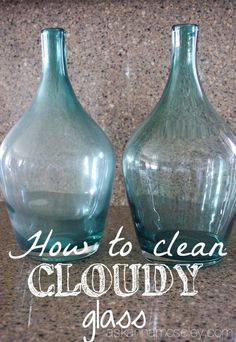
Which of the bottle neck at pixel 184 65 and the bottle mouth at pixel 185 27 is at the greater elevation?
the bottle mouth at pixel 185 27

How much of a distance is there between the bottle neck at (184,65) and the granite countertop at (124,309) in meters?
0.20

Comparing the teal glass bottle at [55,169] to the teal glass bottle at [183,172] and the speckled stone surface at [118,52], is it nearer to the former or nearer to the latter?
the teal glass bottle at [183,172]

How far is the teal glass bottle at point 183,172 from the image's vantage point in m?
0.55

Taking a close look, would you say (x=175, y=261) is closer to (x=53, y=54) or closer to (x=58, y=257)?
(x=58, y=257)

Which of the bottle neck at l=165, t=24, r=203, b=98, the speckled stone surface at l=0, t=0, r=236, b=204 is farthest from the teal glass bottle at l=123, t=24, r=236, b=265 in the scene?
the speckled stone surface at l=0, t=0, r=236, b=204

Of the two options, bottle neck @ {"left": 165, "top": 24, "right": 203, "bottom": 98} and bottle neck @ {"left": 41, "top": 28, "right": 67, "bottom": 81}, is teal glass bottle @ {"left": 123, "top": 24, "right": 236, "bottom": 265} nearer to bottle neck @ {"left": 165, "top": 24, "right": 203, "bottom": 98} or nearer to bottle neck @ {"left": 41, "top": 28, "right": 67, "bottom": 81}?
bottle neck @ {"left": 165, "top": 24, "right": 203, "bottom": 98}

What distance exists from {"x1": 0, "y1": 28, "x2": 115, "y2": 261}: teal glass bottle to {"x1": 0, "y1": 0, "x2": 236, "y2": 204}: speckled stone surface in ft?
0.71

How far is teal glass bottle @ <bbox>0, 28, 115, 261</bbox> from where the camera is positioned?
0.57 metres

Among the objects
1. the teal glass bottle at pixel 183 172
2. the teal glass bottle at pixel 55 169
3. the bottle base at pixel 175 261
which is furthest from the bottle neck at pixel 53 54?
the bottle base at pixel 175 261

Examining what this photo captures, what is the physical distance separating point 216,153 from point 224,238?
99 millimetres

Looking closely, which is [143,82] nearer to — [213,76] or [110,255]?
[213,76]

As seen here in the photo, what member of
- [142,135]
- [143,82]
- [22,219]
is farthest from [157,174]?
[143,82]

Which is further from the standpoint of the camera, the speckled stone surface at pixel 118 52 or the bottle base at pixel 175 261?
the speckled stone surface at pixel 118 52

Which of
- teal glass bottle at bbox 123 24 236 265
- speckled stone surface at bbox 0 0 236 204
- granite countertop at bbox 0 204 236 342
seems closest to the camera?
granite countertop at bbox 0 204 236 342
